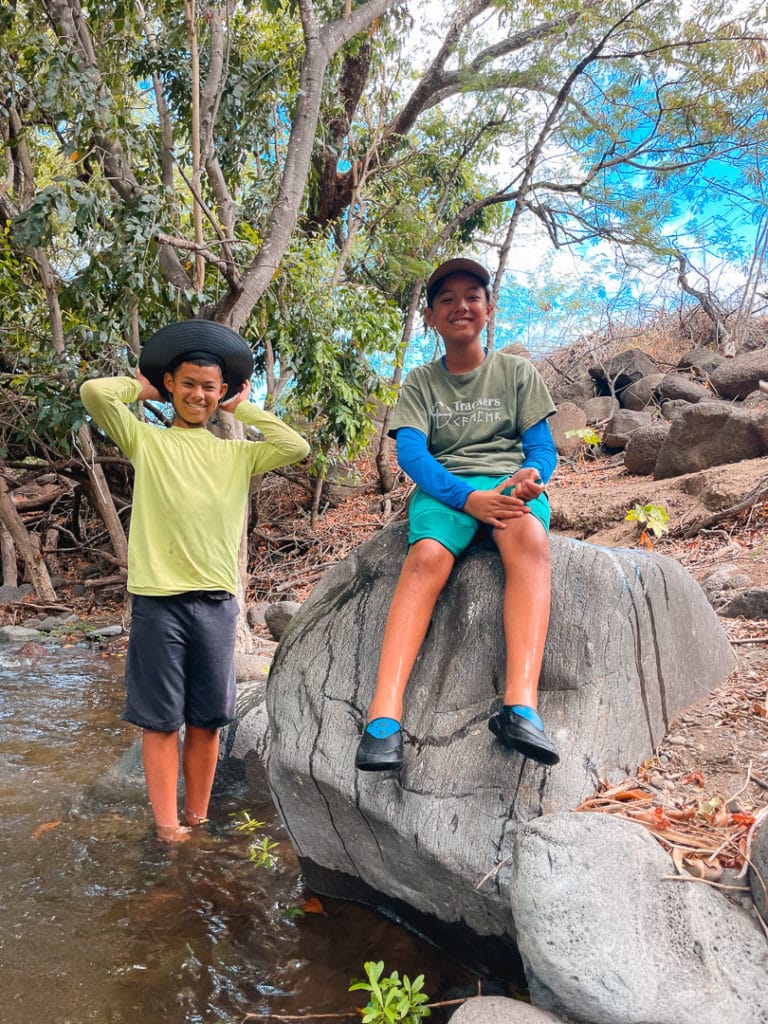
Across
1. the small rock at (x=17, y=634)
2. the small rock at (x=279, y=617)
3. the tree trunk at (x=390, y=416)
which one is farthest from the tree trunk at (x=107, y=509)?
the tree trunk at (x=390, y=416)

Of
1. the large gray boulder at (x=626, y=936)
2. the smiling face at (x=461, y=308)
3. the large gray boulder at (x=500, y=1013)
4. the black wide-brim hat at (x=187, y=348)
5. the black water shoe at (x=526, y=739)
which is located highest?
the smiling face at (x=461, y=308)

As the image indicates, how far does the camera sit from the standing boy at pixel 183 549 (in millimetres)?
2855

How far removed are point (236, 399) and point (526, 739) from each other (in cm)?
180

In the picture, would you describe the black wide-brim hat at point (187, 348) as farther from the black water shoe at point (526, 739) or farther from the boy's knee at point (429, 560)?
the black water shoe at point (526, 739)

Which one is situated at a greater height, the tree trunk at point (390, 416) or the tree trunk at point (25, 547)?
the tree trunk at point (390, 416)

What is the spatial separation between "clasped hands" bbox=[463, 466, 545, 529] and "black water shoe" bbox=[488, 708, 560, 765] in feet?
2.03

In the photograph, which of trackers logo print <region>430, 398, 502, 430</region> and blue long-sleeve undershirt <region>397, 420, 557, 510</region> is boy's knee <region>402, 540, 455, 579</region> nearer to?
blue long-sleeve undershirt <region>397, 420, 557, 510</region>

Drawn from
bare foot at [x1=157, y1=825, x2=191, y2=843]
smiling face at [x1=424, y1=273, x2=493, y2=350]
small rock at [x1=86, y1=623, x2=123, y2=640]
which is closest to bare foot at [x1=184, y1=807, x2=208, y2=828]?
bare foot at [x1=157, y1=825, x2=191, y2=843]

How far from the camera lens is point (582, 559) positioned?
259 centimetres

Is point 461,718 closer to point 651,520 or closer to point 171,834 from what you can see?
point 171,834

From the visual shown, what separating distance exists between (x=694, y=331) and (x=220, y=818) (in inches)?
498

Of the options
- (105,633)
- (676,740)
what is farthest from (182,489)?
(105,633)

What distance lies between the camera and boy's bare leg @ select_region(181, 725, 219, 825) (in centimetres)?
302

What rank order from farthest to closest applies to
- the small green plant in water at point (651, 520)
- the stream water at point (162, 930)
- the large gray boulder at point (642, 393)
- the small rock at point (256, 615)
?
the large gray boulder at point (642, 393), the small rock at point (256, 615), the small green plant in water at point (651, 520), the stream water at point (162, 930)
